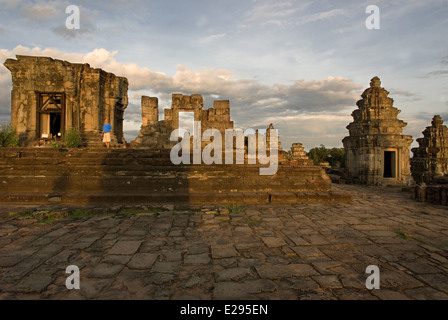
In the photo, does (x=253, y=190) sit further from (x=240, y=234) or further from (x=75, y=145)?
(x=75, y=145)

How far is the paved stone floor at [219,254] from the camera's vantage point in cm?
250

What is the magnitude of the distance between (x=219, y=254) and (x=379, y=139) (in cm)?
1314

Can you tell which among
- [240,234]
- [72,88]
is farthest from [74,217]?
[72,88]

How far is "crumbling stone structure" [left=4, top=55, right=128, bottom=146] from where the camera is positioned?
42.6ft

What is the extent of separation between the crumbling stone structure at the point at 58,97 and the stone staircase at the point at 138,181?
5.75 metres

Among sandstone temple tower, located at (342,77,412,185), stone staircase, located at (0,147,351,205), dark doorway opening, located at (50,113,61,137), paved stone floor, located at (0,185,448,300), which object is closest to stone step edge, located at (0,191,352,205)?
stone staircase, located at (0,147,351,205)

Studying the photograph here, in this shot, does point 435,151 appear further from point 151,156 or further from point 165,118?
point 151,156

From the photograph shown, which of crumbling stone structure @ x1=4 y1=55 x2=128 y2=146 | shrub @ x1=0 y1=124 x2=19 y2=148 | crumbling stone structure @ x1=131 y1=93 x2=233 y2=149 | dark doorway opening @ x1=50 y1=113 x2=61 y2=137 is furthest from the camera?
dark doorway opening @ x1=50 y1=113 x2=61 y2=137

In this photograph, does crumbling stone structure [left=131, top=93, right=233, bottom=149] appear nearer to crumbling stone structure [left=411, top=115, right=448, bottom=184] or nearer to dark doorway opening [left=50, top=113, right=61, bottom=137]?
dark doorway opening [left=50, top=113, right=61, bottom=137]

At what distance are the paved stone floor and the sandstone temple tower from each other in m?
8.09

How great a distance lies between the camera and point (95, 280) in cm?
267

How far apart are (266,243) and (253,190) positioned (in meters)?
3.88

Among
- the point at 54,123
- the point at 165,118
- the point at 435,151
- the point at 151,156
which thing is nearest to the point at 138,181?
the point at 151,156

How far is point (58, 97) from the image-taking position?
14.2 meters
